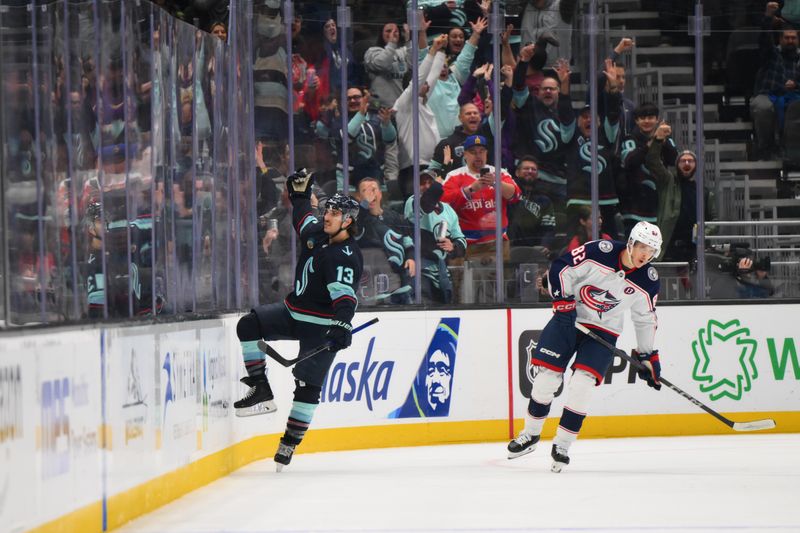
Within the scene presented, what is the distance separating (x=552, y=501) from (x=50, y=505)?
7.44 ft

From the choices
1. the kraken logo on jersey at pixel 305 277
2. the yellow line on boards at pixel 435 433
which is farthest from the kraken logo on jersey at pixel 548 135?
the kraken logo on jersey at pixel 305 277

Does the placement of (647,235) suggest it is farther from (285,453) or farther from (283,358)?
(285,453)

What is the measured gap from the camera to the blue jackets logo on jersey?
814cm

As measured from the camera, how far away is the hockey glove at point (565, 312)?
6.60 m

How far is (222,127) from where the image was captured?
274 inches

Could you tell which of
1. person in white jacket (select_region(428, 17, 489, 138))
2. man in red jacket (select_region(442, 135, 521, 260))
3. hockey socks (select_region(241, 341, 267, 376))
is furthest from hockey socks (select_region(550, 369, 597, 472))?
person in white jacket (select_region(428, 17, 489, 138))

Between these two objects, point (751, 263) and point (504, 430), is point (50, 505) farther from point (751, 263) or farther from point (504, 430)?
point (751, 263)

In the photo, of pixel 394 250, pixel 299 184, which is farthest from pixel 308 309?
pixel 394 250

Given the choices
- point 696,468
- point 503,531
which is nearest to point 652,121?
point 696,468

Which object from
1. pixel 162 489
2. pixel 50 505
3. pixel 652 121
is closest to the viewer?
pixel 50 505

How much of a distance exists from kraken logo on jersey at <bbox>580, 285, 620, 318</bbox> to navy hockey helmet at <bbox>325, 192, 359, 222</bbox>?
4.28 ft

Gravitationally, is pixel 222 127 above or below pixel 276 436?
above

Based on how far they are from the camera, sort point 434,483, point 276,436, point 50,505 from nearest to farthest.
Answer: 1. point 50,505
2. point 434,483
3. point 276,436

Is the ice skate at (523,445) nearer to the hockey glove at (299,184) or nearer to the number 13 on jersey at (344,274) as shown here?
the number 13 on jersey at (344,274)
